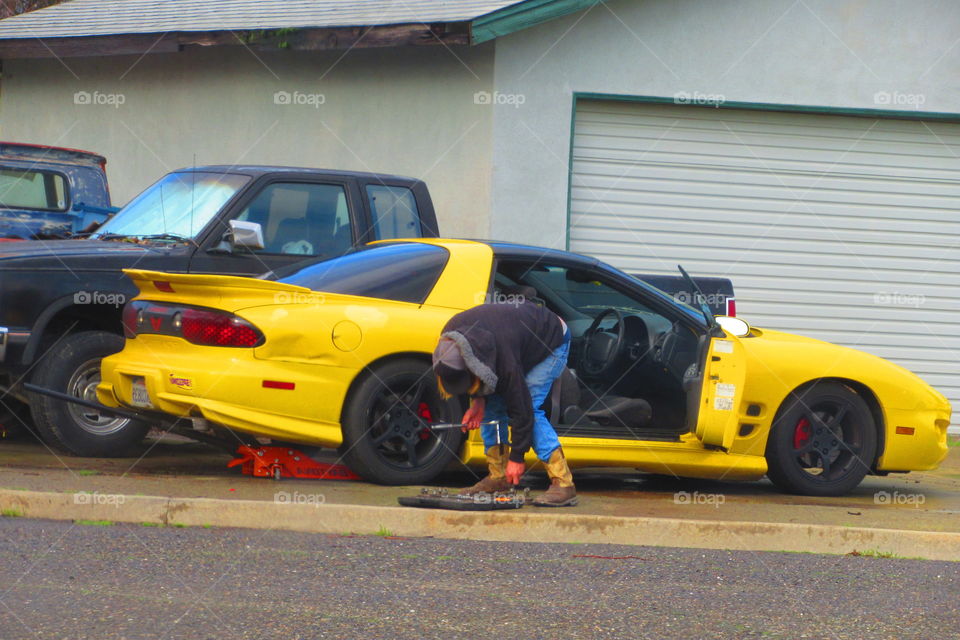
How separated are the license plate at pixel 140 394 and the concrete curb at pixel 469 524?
838mm

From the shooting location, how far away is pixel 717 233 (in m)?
13.5

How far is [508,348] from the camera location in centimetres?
701

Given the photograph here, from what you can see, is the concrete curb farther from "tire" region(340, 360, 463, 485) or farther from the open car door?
the open car door

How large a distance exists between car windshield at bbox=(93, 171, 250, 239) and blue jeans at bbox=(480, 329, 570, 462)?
8.31 feet

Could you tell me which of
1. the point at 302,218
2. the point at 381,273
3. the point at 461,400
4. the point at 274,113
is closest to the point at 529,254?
the point at 381,273

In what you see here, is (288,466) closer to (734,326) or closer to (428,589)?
(428,589)

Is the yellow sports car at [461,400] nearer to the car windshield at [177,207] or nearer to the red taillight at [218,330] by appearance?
the red taillight at [218,330]

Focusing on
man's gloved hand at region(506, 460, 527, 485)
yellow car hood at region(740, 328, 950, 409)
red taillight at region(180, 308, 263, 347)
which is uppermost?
red taillight at region(180, 308, 263, 347)

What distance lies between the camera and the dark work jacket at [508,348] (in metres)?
6.93

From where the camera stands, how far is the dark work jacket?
22.7 feet

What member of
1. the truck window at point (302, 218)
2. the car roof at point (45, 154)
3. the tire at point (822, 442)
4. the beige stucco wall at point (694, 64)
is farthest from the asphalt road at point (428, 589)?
the beige stucco wall at point (694, 64)

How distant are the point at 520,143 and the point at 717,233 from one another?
91.7 inches

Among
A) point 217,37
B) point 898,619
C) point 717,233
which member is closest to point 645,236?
point 717,233

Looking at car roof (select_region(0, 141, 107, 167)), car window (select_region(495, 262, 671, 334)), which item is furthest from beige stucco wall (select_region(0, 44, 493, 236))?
car window (select_region(495, 262, 671, 334))
